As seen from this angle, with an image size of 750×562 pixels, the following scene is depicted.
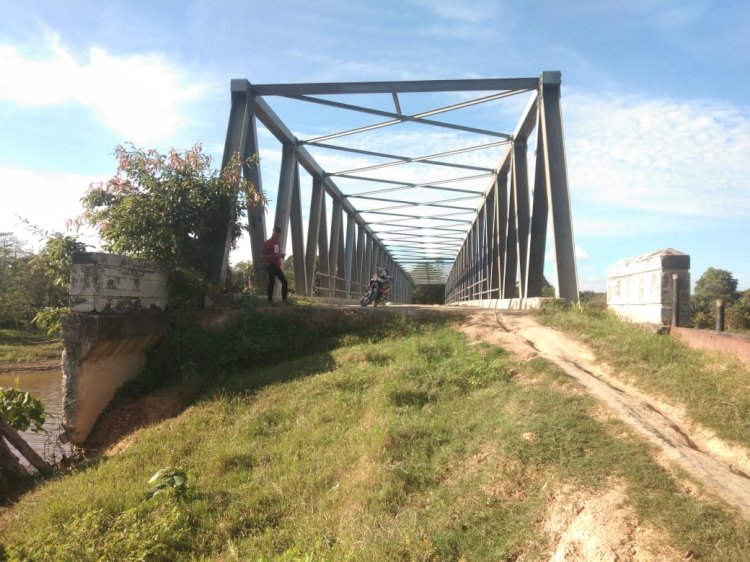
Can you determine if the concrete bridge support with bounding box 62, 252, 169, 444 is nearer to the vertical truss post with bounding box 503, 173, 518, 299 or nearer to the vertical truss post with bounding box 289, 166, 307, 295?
the vertical truss post with bounding box 289, 166, 307, 295

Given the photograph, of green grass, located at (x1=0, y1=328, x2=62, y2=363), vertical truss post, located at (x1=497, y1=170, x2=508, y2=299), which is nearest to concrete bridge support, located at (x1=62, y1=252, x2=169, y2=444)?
vertical truss post, located at (x1=497, y1=170, x2=508, y2=299)

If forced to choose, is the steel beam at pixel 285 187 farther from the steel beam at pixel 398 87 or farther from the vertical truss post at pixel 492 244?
the vertical truss post at pixel 492 244

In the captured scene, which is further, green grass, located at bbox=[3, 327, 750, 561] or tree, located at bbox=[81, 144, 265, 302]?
tree, located at bbox=[81, 144, 265, 302]

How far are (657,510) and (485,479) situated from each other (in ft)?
3.63

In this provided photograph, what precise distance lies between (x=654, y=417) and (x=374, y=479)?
2082mm

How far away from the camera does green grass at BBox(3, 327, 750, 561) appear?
3279 millimetres

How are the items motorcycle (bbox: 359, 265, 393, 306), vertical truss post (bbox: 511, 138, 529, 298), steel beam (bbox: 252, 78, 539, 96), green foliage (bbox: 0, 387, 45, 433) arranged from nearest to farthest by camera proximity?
green foliage (bbox: 0, 387, 45, 433)
steel beam (bbox: 252, 78, 539, 96)
vertical truss post (bbox: 511, 138, 529, 298)
motorcycle (bbox: 359, 265, 393, 306)

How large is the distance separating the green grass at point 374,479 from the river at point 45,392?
272 centimetres

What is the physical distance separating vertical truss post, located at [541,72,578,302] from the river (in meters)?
7.50

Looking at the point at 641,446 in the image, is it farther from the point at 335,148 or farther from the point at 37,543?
the point at 335,148

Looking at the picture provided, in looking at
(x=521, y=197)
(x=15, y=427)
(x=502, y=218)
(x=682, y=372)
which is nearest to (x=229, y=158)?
(x=15, y=427)

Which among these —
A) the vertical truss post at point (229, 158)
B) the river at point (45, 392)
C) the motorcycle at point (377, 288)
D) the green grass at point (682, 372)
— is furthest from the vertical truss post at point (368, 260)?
the green grass at point (682, 372)

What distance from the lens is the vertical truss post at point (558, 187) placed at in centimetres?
924

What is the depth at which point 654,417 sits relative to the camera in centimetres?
421
